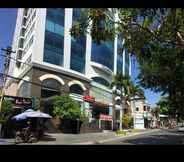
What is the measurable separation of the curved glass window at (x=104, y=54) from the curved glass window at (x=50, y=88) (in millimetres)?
9024

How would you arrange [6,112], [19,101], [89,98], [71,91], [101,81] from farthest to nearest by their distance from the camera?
[101,81], [89,98], [71,91], [19,101], [6,112]

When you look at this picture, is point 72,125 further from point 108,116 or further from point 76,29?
point 76,29

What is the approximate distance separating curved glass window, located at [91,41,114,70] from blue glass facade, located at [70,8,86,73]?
2.98 meters

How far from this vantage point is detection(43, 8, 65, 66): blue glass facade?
36.2 metres

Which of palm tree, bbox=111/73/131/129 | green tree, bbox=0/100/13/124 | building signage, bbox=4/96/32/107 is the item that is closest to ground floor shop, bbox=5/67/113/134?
palm tree, bbox=111/73/131/129

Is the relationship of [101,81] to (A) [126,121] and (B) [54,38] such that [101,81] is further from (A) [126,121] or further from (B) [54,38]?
(B) [54,38]

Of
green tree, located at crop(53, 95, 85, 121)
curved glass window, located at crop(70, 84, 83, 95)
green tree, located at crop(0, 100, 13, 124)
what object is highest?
curved glass window, located at crop(70, 84, 83, 95)

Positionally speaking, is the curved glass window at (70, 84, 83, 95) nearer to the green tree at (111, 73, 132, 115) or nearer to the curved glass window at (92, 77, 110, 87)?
the curved glass window at (92, 77, 110, 87)

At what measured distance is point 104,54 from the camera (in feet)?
158

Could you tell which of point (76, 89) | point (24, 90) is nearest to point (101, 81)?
point (76, 89)

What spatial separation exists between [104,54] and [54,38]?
12.4 meters

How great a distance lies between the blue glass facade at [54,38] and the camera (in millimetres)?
36188

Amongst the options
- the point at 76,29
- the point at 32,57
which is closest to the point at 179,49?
the point at 76,29
